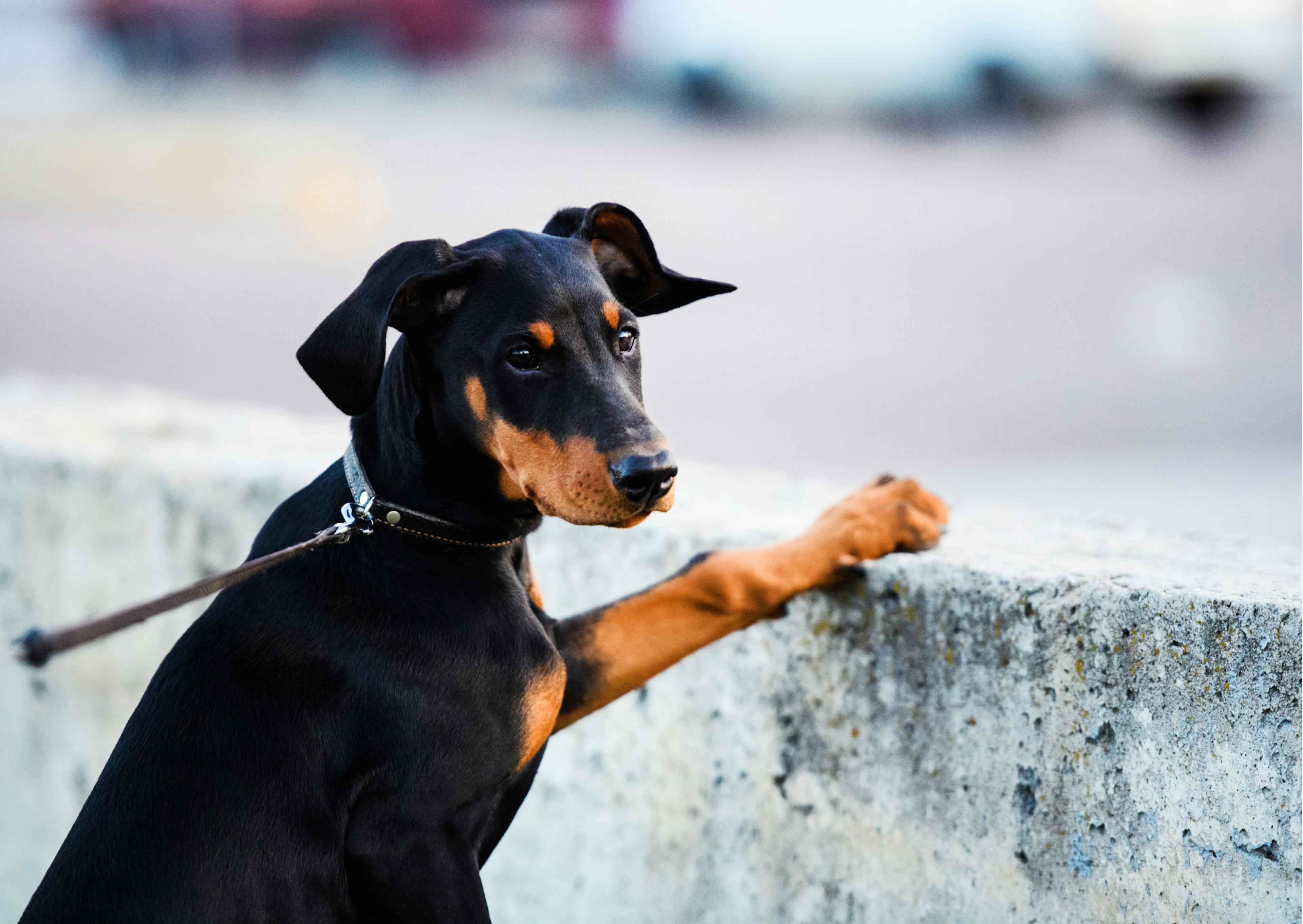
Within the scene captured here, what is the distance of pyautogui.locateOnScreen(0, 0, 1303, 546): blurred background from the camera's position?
27.1 ft

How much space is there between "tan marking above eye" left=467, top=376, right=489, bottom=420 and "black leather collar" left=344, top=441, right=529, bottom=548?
0.70 feet

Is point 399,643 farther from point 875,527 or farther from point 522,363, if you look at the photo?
point 875,527

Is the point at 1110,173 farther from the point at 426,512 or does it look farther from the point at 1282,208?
the point at 426,512

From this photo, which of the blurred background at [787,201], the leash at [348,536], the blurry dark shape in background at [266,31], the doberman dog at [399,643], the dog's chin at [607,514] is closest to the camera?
the leash at [348,536]

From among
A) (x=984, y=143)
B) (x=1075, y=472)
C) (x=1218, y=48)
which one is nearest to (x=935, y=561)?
(x=1075, y=472)

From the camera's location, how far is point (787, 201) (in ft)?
45.0

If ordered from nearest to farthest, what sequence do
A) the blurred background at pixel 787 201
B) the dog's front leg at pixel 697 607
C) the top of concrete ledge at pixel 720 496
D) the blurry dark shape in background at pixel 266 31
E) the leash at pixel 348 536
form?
the leash at pixel 348 536 → the top of concrete ledge at pixel 720 496 → the dog's front leg at pixel 697 607 → the blurred background at pixel 787 201 → the blurry dark shape in background at pixel 266 31

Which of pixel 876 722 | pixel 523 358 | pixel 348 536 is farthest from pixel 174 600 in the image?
pixel 876 722

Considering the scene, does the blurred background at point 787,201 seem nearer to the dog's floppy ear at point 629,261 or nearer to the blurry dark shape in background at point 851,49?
the blurry dark shape in background at point 851,49

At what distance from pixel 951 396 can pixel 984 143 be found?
864 centimetres

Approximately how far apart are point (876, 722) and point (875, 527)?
412mm

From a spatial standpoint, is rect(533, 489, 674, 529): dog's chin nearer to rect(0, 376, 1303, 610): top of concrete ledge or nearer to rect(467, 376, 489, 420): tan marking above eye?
rect(467, 376, 489, 420): tan marking above eye

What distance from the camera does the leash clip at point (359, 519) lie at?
247cm

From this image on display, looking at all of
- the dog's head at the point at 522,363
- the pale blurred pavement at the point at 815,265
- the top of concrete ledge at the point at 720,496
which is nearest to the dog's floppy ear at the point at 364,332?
the dog's head at the point at 522,363
